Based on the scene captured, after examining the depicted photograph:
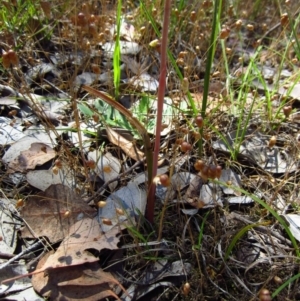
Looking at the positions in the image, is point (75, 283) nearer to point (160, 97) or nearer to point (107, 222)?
point (107, 222)

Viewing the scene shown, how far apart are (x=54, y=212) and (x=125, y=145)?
29 cm

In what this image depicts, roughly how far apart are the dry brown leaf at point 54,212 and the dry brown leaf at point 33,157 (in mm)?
134

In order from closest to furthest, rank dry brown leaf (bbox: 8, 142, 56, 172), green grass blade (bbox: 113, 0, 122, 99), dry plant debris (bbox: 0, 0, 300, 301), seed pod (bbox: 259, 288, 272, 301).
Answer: seed pod (bbox: 259, 288, 272, 301)
dry plant debris (bbox: 0, 0, 300, 301)
dry brown leaf (bbox: 8, 142, 56, 172)
green grass blade (bbox: 113, 0, 122, 99)

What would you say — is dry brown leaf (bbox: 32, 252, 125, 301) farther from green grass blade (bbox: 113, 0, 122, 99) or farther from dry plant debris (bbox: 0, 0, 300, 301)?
green grass blade (bbox: 113, 0, 122, 99)

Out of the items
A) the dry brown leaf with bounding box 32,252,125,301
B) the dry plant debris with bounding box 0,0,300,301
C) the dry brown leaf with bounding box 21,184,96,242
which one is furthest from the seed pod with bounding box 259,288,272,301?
the dry brown leaf with bounding box 21,184,96,242

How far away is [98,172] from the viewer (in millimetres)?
1079

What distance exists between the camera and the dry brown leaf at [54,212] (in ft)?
3.07

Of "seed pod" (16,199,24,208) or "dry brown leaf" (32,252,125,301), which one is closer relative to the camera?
"dry brown leaf" (32,252,125,301)

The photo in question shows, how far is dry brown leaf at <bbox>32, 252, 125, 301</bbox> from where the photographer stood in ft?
2.70

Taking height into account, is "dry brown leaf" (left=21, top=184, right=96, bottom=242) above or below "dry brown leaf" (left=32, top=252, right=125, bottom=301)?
above

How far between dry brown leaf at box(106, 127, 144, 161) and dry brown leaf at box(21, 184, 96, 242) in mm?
205

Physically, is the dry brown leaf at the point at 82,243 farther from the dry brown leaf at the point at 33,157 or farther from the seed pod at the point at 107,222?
the dry brown leaf at the point at 33,157

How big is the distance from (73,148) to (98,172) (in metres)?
0.12

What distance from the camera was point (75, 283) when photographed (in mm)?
834
